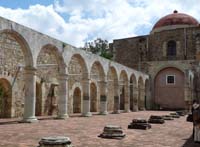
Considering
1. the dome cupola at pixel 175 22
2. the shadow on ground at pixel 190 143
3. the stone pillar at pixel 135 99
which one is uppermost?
the dome cupola at pixel 175 22

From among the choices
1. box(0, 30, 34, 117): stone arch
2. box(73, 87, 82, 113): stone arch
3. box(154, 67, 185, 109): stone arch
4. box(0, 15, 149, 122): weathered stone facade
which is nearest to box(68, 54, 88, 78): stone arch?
box(0, 15, 149, 122): weathered stone facade

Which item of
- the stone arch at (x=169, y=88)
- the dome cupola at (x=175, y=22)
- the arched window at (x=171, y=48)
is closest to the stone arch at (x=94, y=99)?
the stone arch at (x=169, y=88)

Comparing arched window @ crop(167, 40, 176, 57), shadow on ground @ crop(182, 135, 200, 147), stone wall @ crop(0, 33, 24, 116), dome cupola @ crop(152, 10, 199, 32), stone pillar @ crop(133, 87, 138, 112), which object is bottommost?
shadow on ground @ crop(182, 135, 200, 147)

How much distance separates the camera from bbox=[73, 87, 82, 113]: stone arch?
2166cm

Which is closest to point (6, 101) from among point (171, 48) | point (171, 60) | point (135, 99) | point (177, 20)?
point (135, 99)

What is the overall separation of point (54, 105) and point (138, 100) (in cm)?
1270

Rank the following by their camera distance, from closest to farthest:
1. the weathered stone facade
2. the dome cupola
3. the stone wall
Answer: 1. the weathered stone facade
2. the stone wall
3. the dome cupola

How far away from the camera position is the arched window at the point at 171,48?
31.1 metres

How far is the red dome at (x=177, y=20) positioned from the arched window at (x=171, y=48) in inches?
105

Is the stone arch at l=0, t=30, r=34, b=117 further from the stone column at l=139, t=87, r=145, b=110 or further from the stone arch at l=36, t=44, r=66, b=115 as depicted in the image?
the stone column at l=139, t=87, r=145, b=110

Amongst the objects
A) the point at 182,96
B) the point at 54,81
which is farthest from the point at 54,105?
the point at 182,96

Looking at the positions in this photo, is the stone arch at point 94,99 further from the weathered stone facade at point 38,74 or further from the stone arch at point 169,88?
the stone arch at point 169,88

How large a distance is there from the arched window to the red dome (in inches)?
105

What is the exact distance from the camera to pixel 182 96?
30109 millimetres
